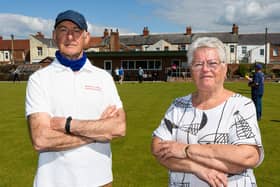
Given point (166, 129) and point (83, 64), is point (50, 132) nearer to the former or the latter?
point (83, 64)

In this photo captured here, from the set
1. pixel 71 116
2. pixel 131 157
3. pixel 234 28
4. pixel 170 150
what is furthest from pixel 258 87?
pixel 234 28

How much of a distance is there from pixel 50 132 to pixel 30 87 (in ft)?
1.40

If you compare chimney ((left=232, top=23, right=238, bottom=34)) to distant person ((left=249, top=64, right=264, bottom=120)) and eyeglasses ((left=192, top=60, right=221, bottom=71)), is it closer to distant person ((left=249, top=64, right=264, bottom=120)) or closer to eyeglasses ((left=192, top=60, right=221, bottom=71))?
distant person ((left=249, top=64, right=264, bottom=120))

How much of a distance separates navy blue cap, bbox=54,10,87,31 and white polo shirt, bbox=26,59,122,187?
1.24 feet

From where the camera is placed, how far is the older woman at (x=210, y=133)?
92.6 inches

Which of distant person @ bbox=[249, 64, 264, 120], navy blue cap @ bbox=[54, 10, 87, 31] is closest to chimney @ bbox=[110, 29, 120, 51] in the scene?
distant person @ bbox=[249, 64, 264, 120]

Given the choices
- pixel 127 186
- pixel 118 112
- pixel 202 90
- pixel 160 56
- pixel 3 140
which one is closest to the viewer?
pixel 202 90

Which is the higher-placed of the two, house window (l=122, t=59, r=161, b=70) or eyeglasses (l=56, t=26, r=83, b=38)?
house window (l=122, t=59, r=161, b=70)

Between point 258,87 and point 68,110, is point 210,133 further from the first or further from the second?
point 258,87

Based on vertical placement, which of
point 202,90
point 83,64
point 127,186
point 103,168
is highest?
point 83,64

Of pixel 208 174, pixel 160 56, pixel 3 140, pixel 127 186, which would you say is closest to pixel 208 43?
pixel 208 174

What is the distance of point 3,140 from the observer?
28.8 feet

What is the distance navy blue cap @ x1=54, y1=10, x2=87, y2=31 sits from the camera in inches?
112

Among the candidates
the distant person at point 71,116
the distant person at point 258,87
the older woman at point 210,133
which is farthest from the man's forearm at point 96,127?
the distant person at point 258,87
